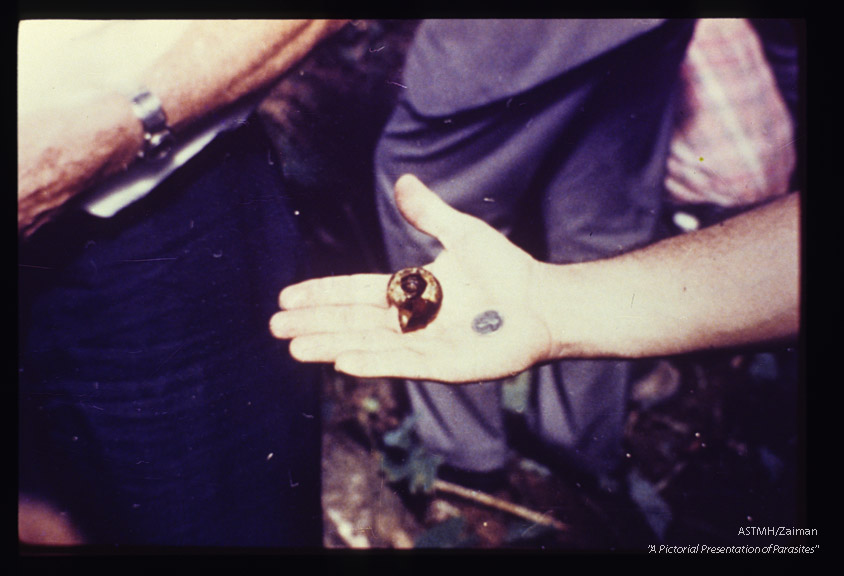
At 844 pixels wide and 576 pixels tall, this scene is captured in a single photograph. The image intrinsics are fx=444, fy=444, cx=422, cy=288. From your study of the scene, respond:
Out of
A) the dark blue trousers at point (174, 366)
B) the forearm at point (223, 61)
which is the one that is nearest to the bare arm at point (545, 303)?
the dark blue trousers at point (174, 366)

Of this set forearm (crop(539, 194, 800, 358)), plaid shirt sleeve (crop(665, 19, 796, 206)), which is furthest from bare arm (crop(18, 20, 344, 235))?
plaid shirt sleeve (crop(665, 19, 796, 206))

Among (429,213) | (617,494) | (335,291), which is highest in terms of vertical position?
(429,213)

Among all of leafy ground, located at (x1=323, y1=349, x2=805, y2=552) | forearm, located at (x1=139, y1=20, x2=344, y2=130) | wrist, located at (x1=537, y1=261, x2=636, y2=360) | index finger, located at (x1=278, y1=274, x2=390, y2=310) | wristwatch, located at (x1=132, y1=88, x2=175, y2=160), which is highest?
forearm, located at (x1=139, y1=20, x2=344, y2=130)

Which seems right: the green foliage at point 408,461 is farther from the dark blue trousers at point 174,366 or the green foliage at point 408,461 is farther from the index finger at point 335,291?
the index finger at point 335,291

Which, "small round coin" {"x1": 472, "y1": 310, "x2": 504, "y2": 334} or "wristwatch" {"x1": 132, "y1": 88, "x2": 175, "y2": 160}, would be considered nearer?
"wristwatch" {"x1": 132, "y1": 88, "x2": 175, "y2": 160}

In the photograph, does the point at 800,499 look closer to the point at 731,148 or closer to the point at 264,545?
the point at 731,148

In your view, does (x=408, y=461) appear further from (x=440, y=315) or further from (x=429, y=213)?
(x=429, y=213)

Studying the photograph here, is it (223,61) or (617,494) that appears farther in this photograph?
(617,494)

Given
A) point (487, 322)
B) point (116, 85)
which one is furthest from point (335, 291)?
point (116, 85)

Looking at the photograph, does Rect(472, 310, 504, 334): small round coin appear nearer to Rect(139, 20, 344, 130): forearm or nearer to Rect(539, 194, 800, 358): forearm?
Rect(539, 194, 800, 358): forearm
